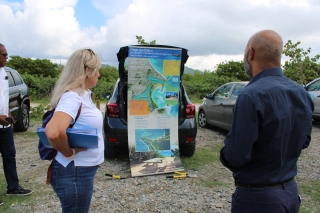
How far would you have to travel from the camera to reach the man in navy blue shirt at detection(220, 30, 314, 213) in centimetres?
155

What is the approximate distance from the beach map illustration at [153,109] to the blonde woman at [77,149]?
8.53 ft

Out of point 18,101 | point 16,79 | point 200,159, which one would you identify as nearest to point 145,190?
point 200,159

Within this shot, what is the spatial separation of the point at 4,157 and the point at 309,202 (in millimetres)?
3934

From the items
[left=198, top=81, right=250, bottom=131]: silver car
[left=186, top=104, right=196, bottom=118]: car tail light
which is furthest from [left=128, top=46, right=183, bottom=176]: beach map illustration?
[left=198, top=81, right=250, bottom=131]: silver car

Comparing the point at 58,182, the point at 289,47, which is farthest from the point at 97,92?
the point at 58,182

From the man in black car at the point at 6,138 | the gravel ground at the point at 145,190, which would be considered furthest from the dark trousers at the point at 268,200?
the man in black car at the point at 6,138

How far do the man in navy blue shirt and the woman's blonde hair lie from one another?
41.4 inches

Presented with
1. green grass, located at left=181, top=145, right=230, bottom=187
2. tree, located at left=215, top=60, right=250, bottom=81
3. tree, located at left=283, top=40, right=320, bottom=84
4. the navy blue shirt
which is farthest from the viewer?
tree, located at left=215, top=60, right=250, bottom=81

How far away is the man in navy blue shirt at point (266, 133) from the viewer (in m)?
1.55

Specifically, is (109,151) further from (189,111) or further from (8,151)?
(8,151)

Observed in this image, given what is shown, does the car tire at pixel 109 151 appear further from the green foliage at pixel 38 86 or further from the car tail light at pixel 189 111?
the green foliage at pixel 38 86

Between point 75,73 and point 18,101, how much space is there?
20.8 ft

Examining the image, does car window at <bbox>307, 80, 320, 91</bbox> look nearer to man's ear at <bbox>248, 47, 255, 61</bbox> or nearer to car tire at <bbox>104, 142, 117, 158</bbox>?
car tire at <bbox>104, 142, 117, 158</bbox>

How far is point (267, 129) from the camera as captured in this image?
156 centimetres
